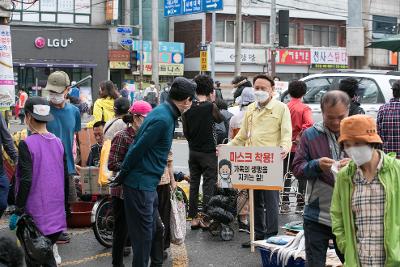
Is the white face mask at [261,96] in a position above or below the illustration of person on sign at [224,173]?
above

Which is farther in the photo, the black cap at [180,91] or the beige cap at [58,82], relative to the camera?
the beige cap at [58,82]

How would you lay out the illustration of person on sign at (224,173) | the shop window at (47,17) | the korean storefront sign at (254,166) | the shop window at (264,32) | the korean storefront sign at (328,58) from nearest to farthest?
the korean storefront sign at (254,166), the illustration of person on sign at (224,173), the shop window at (47,17), the shop window at (264,32), the korean storefront sign at (328,58)

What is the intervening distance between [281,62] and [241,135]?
40094mm

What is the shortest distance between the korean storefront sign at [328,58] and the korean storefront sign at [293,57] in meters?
0.58

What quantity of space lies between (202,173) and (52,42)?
3498 cm

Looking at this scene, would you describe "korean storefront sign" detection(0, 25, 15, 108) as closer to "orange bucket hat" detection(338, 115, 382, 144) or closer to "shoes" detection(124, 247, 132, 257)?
"shoes" detection(124, 247, 132, 257)

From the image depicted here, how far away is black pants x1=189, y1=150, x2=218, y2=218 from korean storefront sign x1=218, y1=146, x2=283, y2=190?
99 centimetres

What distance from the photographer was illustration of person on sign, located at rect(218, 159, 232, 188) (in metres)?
8.34

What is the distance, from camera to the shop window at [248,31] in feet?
158

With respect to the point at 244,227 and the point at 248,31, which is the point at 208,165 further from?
the point at 248,31

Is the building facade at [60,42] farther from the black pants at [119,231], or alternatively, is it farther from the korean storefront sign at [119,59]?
the black pants at [119,231]

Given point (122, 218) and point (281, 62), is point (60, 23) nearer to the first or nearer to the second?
point (281, 62)

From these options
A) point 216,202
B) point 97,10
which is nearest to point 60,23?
point 97,10

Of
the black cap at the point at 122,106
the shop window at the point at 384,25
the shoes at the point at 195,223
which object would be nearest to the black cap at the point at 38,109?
the black cap at the point at 122,106
